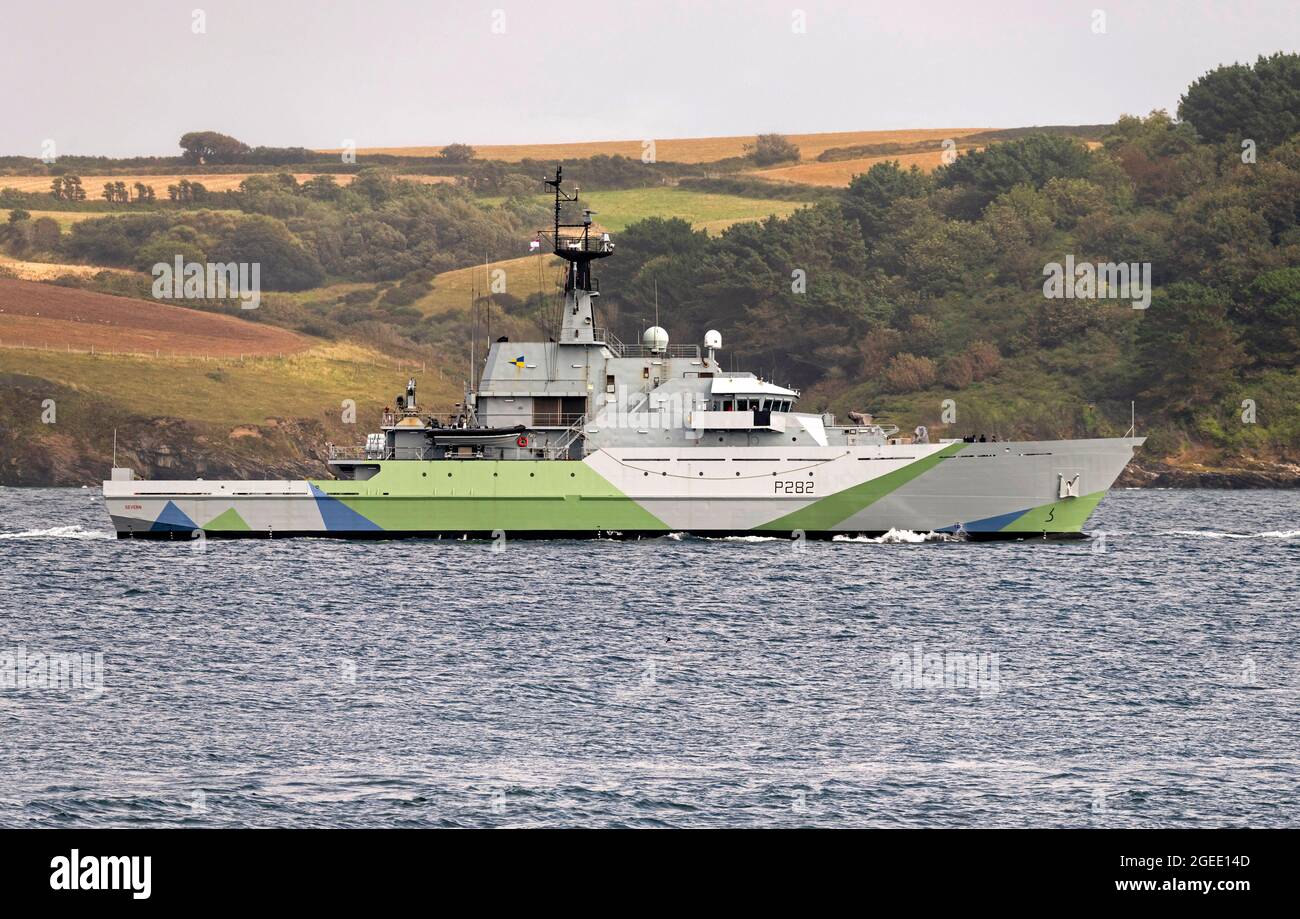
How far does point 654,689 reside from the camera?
23.5m

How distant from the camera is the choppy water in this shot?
55.5 feet

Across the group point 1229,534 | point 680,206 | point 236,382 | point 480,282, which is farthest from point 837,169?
point 1229,534

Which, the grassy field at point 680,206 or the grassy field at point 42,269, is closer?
the grassy field at point 42,269

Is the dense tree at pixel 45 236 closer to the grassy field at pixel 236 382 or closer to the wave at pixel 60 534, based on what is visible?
the grassy field at pixel 236 382

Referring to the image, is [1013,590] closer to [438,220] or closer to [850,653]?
[850,653]

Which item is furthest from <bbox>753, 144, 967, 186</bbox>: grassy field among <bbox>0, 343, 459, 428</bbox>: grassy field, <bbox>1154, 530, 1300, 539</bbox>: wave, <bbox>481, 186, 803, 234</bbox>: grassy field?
<bbox>1154, 530, 1300, 539</bbox>: wave

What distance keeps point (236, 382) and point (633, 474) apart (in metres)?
77.5

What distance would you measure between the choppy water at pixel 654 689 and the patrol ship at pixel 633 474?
1.88m

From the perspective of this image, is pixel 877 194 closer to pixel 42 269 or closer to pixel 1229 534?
pixel 42 269

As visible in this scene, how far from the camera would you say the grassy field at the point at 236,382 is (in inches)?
4301

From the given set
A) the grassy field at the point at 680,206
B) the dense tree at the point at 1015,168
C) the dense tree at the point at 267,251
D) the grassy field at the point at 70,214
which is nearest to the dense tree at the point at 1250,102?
the dense tree at the point at 1015,168

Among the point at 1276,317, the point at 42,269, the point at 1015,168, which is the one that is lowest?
the point at 1276,317

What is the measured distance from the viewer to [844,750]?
63.7 feet
